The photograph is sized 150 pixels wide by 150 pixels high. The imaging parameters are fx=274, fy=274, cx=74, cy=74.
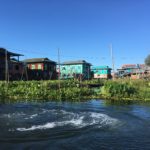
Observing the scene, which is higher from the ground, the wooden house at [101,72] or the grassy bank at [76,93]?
the wooden house at [101,72]

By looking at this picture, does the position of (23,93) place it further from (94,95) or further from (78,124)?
(78,124)

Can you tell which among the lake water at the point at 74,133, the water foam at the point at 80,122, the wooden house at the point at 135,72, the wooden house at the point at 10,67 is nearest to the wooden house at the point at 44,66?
the wooden house at the point at 10,67

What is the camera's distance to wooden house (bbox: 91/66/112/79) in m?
84.8

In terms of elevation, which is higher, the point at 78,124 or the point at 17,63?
the point at 17,63

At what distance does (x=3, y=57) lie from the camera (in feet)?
164

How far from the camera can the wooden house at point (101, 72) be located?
84812 mm

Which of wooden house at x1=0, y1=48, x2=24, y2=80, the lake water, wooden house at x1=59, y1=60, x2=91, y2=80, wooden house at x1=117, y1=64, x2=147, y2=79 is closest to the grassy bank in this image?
the lake water

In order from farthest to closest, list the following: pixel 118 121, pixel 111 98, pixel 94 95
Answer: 1. pixel 94 95
2. pixel 111 98
3. pixel 118 121

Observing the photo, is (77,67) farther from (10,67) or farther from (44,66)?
(10,67)

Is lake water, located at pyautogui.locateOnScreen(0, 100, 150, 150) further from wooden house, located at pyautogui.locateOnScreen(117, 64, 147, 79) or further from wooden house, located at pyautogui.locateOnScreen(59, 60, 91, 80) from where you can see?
wooden house, located at pyautogui.locateOnScreen(59, 60, 91, 80)

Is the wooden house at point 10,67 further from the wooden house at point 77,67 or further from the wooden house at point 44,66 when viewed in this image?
the wooden house at point 77,67

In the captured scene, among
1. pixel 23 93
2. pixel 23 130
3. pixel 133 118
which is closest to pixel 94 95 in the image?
pixel 23 93

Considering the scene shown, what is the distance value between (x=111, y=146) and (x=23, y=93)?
66.5 feet

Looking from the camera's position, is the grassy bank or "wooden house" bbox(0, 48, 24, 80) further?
"wooden house" bbox(0, 48, 24, 80)
